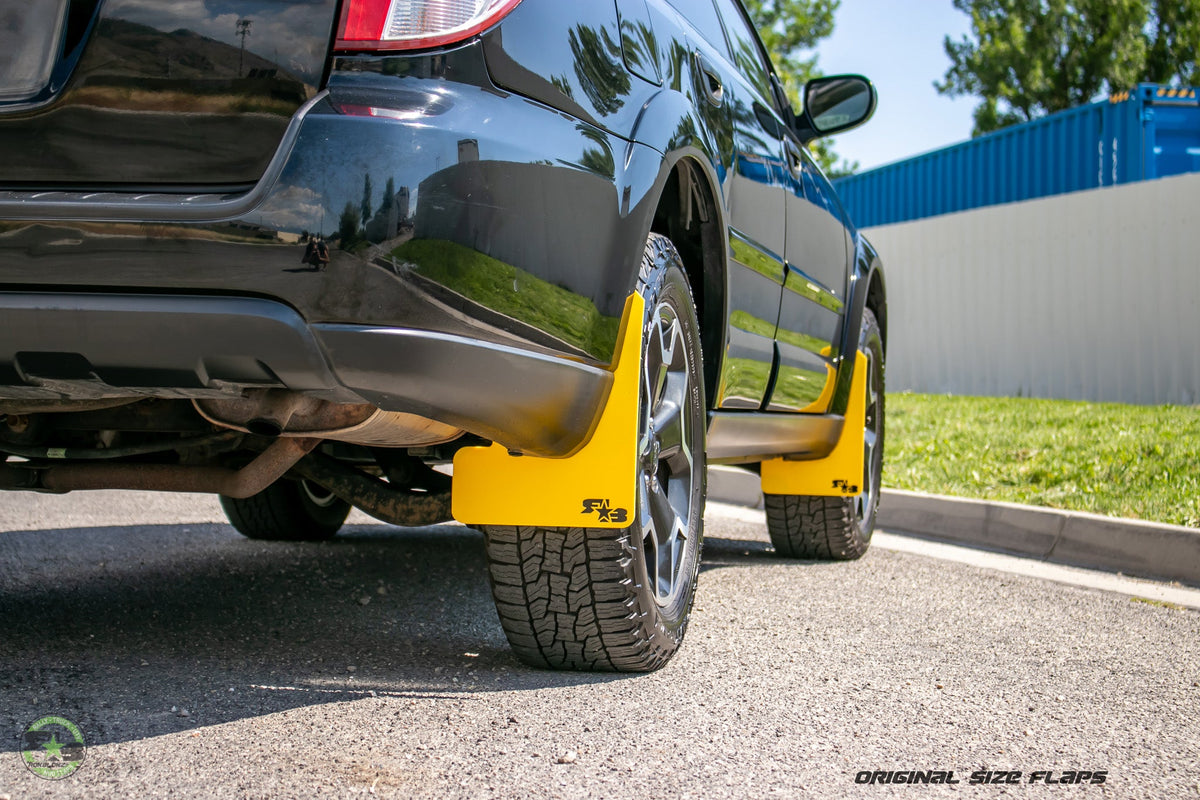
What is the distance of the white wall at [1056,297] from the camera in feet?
35.3

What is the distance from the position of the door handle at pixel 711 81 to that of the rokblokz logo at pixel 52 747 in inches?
73.9

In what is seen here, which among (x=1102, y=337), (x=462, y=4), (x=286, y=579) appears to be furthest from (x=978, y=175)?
(x=462, y=4)

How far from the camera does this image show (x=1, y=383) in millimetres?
1802

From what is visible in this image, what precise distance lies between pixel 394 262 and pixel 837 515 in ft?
9.43

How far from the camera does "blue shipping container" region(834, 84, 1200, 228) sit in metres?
13.9


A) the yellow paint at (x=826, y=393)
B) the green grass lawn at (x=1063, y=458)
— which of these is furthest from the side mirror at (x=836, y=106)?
the green grass lawn at (x=1063, y=458)

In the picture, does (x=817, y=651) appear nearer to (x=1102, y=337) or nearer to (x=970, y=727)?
(x=970, y=727)

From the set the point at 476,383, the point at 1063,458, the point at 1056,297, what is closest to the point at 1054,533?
the point at 1063,458

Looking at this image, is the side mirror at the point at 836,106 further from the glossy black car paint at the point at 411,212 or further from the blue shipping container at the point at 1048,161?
the blue shipping container at the point at 1048,161

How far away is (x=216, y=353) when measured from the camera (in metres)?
1.72

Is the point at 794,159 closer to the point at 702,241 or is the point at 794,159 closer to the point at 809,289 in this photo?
the point at 809,289

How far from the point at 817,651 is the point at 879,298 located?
2.40 meters

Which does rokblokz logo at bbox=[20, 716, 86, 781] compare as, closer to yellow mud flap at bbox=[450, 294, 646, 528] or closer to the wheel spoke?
yellow mud flap at bbox=[450, 294, 646, 528]

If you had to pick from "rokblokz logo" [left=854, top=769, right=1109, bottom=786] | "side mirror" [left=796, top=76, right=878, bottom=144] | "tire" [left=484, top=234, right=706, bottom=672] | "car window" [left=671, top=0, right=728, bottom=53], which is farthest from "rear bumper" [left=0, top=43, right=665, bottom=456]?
"side mirror" [left=796, top=76, right=878, bottom=144]
